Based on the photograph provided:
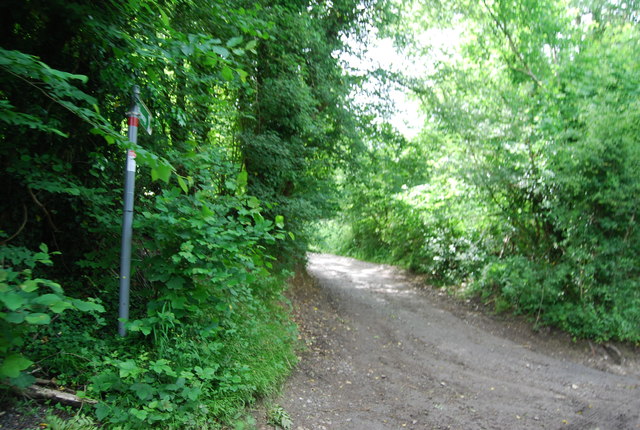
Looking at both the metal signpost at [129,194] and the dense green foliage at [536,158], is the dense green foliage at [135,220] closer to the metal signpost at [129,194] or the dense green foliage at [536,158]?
the metal signpost at [129,194]

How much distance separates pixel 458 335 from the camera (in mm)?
8094

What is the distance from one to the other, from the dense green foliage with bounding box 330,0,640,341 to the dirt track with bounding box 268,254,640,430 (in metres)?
1.08

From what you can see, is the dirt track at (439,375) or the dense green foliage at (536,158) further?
the dense green foliage at (536,158)

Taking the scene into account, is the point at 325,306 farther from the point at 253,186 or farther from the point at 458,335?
the point at 253,186

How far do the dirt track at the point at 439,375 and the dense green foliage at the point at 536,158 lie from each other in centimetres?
108

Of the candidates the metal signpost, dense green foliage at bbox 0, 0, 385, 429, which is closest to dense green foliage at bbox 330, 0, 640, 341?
dense green foliage at bbox 0, 0, 385, 429

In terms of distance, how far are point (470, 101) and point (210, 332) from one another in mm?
8100

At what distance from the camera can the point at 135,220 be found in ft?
11.3

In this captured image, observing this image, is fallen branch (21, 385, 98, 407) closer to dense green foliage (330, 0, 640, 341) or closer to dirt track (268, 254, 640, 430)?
dirt track (268, 254, 640, 430)

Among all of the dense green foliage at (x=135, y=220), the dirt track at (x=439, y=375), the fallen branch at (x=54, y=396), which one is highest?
the dense green foliage at (x=135, y=220)

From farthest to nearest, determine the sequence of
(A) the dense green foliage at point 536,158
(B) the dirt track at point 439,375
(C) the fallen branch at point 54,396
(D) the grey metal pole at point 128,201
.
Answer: (A) the dense green foliage at point 536,158, (B) the dirt track at point 439,375, (D) the grey metal pole at point 128,201, (C) the fallen branch at point 54,396

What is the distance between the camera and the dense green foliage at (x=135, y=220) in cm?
284

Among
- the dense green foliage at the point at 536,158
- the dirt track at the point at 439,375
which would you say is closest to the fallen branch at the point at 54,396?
the dirt track at the point at 439,375

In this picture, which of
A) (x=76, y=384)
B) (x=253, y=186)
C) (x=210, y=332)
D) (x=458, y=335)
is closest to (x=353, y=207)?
(x=458, y=335)
